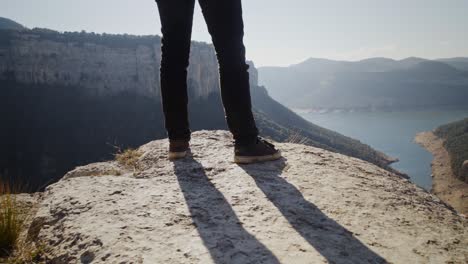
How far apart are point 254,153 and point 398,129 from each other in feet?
458

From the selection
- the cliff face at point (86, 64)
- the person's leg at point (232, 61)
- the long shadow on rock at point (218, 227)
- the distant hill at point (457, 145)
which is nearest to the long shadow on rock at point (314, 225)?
the long shadow on rock at point (218, 227)

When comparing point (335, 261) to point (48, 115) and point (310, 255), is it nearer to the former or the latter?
point (310, 255)

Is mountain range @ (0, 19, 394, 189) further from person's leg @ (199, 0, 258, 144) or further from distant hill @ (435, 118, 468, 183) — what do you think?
person's leg @ (199, 0, 258, 144)

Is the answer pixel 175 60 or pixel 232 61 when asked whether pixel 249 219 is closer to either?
pixel 232 61

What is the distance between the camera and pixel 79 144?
48312 millimetres

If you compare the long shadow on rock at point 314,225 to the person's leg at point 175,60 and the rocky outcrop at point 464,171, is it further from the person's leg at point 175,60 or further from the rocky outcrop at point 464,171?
the rocky outcrop at point 464,171

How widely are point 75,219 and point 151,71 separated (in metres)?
66.1

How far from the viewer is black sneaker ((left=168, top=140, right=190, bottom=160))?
2.42 meters

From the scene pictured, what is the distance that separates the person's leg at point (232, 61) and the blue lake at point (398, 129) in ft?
213

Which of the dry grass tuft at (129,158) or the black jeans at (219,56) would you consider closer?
the black jeans at (219,56)

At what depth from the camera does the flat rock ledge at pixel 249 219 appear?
3.66ft

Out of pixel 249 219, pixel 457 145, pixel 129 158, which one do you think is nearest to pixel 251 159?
pixel 249 219

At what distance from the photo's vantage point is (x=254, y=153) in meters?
2.19

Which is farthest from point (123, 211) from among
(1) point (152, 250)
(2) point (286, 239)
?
(2) point (286, 239)
